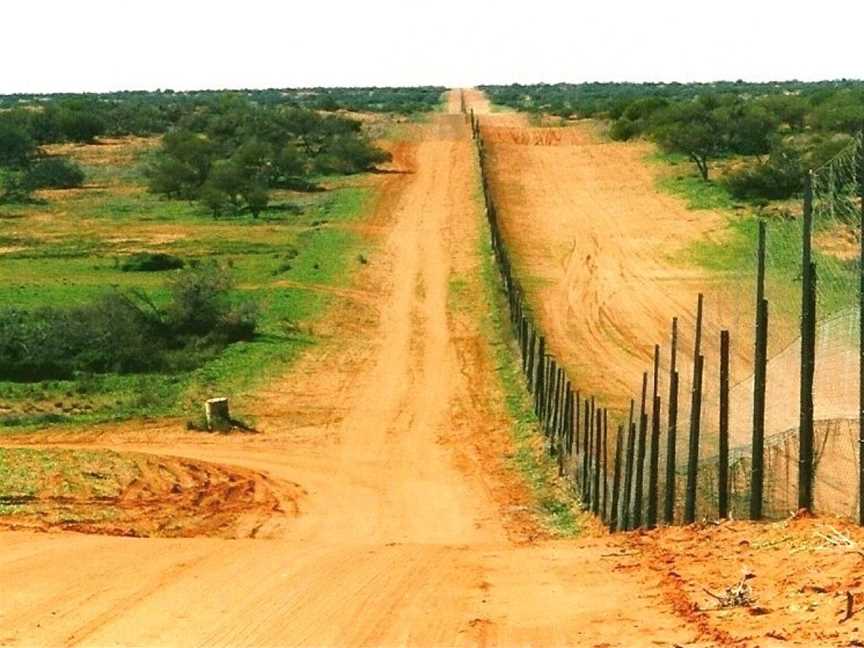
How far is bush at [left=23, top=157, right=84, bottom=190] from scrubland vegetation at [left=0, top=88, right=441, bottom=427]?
0.09m

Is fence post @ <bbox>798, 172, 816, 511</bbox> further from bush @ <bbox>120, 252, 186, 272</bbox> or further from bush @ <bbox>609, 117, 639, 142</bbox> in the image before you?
bush @ <bbox>609, 117, 639, 142</bbox>

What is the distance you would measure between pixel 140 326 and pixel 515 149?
50759mm

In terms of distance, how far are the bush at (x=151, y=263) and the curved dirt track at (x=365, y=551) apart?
8805 mm

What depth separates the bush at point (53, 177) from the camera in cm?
6788

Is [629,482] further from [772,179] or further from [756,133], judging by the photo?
[756,133]

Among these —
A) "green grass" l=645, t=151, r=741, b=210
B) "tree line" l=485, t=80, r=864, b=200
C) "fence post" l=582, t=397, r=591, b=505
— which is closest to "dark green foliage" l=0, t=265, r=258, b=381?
"fence post" l=582, t=397, r=591, b=505

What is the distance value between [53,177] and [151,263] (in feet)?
95.2

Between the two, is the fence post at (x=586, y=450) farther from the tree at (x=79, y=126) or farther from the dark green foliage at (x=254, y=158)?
the tree at (x=79, y=126)

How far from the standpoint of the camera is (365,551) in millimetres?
14219

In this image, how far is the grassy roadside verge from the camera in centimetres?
1833

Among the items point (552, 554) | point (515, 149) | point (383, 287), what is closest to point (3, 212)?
point (383, 287)

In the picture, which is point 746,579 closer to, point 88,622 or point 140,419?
point 88,622

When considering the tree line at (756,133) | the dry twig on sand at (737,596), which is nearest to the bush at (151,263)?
the tree line at (756,133)

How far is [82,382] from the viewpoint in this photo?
27609 millimetres
